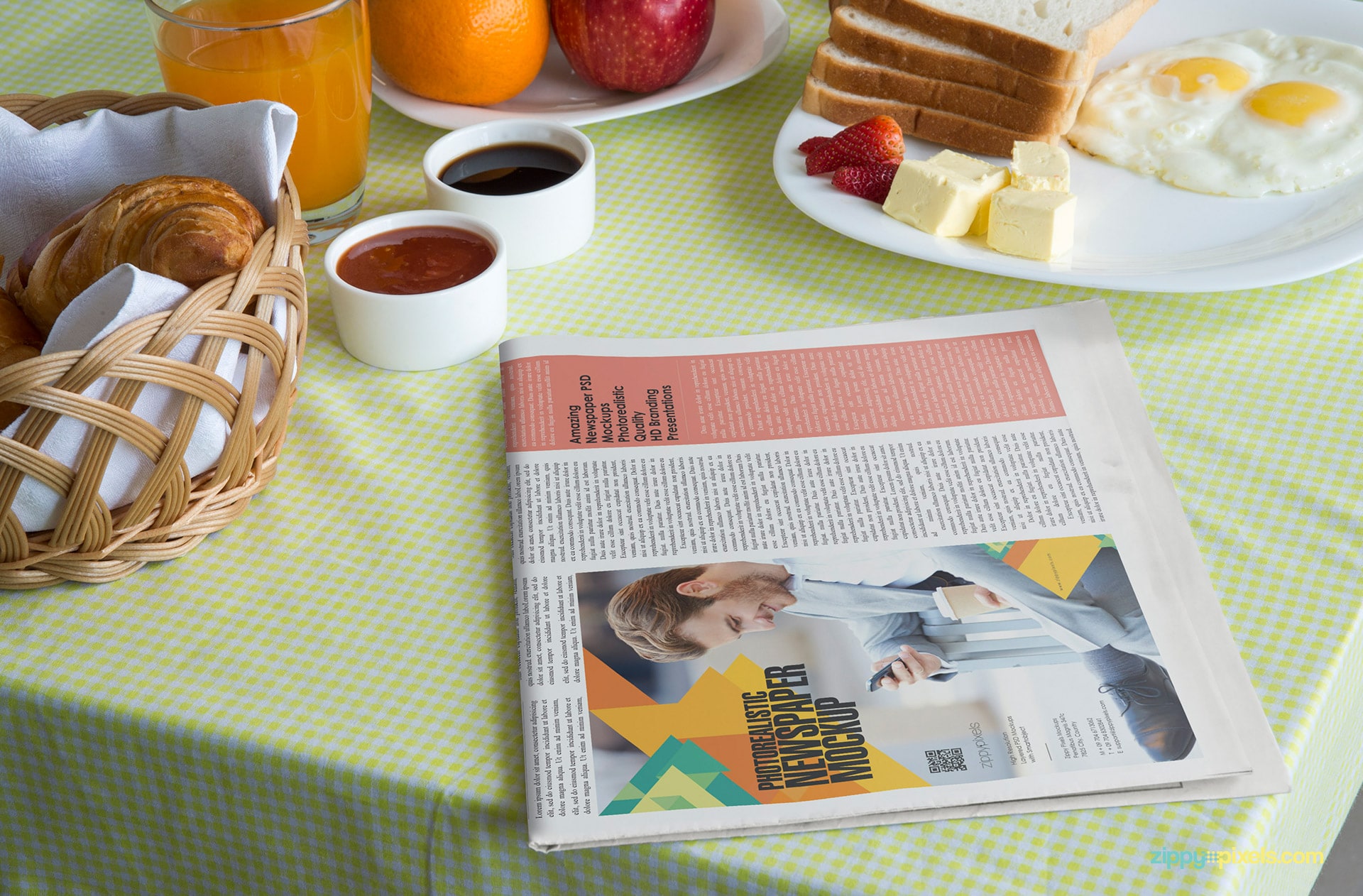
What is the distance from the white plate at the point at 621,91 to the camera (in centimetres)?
117

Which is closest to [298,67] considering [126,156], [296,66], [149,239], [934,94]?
[296,66]

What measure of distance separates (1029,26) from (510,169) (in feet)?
1.91

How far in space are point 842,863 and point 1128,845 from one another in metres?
0.15

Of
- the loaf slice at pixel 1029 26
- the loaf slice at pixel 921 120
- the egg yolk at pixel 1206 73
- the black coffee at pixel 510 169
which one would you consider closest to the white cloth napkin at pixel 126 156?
the black coffee at pixel 510 169

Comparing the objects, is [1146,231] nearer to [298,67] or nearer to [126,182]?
[298,67]

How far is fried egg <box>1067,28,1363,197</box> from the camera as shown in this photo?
42.5 inches

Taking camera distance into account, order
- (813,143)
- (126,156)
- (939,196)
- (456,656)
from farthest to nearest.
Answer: (813,143)
(939,196)
(126,156)
(456,656)

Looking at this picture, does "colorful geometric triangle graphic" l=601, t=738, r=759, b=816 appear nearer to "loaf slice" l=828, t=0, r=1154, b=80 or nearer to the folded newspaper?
the folded newspaper

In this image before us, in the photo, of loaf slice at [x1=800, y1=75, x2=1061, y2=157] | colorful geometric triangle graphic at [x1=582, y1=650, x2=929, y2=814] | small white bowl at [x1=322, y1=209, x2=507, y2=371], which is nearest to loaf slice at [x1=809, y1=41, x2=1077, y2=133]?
loaf slice at [x1=800, y1=75, x2=1061, y2=157]

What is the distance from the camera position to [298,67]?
0.96 m

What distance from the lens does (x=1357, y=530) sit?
79cm

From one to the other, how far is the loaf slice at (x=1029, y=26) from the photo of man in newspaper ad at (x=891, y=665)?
0.55m

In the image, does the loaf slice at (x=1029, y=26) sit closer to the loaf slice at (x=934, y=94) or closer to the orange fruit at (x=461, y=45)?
the loaf slice at (x=934, y=94)

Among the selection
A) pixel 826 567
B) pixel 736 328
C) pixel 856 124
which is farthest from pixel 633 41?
pixel 826 567
